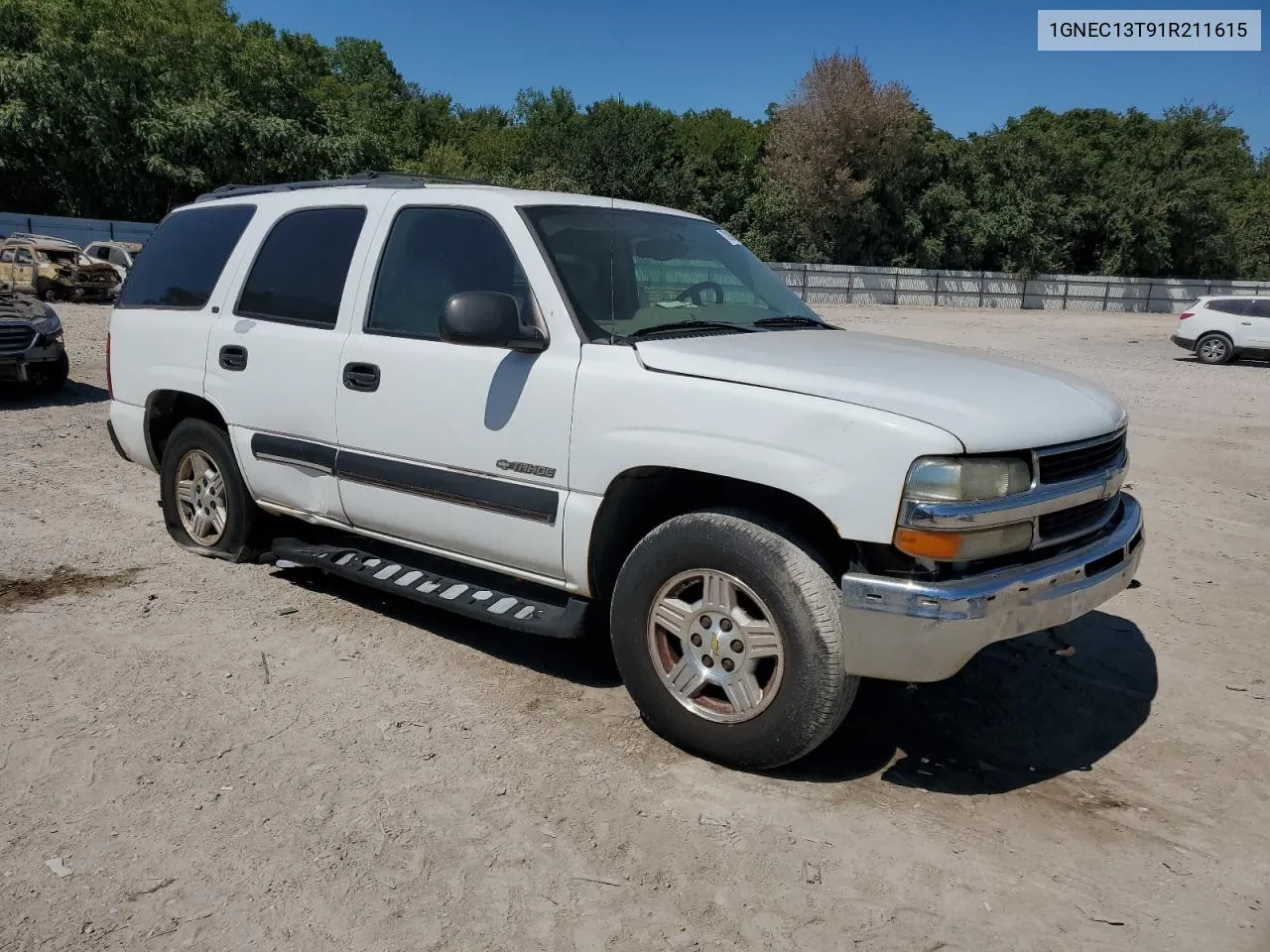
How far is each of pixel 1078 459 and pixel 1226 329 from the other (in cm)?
2060

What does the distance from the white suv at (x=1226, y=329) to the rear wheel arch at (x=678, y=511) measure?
2091 centimetres

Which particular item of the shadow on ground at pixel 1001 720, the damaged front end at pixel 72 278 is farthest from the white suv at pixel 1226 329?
the damaged front end at pixel 72 278

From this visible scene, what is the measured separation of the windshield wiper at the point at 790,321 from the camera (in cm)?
423

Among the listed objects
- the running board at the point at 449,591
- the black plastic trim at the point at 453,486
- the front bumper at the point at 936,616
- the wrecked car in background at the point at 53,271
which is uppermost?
the wrecked car in background at the point at 53,271

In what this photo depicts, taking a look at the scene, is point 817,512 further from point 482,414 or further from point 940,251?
point 940,251

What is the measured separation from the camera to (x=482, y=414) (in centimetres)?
388

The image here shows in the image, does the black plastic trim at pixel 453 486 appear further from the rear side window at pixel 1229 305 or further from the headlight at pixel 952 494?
the rear side window at pixel 1229 305

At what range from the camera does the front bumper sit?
295 centimetres

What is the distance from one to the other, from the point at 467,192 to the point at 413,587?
1.69 metres

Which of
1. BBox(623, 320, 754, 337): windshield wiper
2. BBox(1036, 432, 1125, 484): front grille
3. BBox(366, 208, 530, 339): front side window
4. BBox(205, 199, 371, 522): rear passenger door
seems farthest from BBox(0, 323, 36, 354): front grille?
BBox(1036, 432, 1125, 484): front grille

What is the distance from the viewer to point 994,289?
144ft

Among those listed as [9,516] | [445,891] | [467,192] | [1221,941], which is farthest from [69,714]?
[1221,941]

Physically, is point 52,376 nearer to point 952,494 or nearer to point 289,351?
point 289,351

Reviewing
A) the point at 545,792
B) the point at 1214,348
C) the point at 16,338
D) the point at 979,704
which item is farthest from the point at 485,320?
the point at 1214,348
